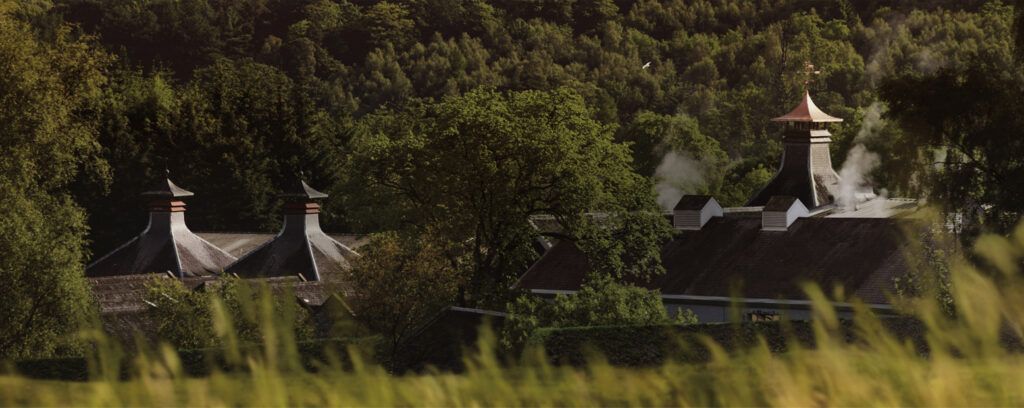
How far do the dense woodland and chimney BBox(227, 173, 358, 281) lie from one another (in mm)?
1909

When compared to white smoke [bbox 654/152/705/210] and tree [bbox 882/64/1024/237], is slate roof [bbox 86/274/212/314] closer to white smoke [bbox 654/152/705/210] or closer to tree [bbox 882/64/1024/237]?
tree [bbox 882/64/1024/237]

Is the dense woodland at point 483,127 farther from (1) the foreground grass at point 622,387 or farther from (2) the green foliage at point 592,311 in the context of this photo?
(1) the foreground grass at point 622,387

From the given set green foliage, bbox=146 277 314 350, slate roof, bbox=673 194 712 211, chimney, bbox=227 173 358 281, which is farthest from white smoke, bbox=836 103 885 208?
green foliage, bbox=146 277 314 350

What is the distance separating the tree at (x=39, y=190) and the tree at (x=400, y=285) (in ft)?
25.2

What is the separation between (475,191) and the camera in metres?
59.8

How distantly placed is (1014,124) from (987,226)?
2.23 meters

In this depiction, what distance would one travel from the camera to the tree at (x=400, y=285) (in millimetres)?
52906

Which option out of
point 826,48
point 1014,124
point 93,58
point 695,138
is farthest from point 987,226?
point 826,48

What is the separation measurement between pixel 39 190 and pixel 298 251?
28.7 metres

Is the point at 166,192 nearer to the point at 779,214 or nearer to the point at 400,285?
the point at 779,214

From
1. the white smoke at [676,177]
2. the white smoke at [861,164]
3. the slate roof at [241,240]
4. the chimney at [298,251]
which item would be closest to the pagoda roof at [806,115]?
the white smoke at [861,164]

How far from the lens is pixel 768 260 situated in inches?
2341

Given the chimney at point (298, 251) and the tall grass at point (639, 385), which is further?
the chimney at point (298, 251)

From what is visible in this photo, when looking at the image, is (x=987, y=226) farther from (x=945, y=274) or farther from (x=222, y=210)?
(x=222, y=210)
